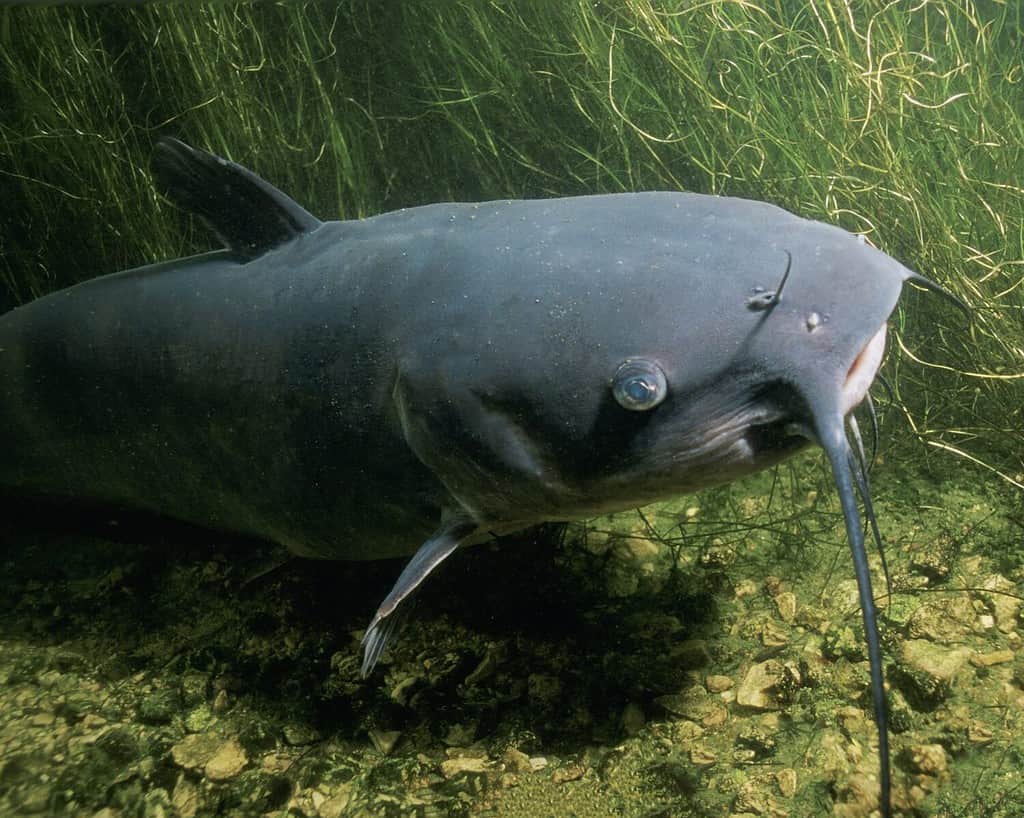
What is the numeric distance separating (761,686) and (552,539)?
2.75 feet

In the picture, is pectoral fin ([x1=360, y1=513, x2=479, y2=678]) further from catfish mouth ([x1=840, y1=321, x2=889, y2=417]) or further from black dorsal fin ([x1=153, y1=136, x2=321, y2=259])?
black dorsal fin ([x1=153, y1=136, x2=321, y2=259])

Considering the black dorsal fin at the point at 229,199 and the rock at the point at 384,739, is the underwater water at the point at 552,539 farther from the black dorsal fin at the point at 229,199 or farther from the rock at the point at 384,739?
the black dorsal fin at the point at 229,199

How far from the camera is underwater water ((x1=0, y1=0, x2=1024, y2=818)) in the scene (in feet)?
5.73

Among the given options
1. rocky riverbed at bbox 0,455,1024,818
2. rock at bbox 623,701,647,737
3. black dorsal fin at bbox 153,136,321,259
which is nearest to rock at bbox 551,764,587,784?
rocky riverbed at bbox 0,455,1024,818

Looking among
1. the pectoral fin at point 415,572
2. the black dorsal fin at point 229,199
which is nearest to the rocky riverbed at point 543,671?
the pectoral fin at point 415,572

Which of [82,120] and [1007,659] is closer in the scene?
[1007,659]

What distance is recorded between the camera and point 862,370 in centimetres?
130

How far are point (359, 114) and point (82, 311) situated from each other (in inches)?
88.0

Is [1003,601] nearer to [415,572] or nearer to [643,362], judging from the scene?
[643,362]

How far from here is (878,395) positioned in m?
3.09

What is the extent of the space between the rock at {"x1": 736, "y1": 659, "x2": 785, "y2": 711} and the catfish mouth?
851 mm

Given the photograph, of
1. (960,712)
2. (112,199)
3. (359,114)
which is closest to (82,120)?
(112,199)

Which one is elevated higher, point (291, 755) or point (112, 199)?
point (112, 199)

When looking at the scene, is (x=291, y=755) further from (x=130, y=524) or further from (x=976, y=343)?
(x=976, y=343)
